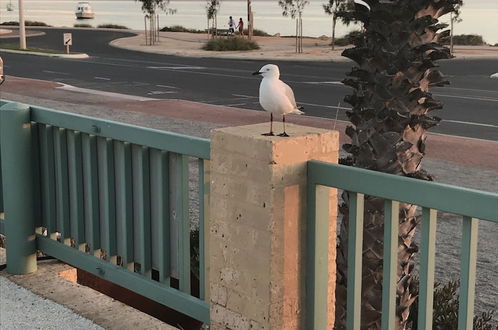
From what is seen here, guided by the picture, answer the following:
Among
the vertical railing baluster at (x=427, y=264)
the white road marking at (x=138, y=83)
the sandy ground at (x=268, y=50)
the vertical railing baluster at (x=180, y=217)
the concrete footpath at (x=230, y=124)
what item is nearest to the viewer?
the vertical railing baluster at (x=427, y=264)

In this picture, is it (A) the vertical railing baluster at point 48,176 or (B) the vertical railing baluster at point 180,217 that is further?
(A) the vertical railing baluster at point 48,176

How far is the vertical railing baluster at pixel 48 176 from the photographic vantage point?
5.33 m

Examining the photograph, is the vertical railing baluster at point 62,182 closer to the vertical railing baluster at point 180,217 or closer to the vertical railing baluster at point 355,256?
the vertical railing baluster at point 180,217

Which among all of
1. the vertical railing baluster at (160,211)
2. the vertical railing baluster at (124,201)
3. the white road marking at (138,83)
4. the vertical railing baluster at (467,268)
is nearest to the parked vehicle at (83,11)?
the white road marking at (138,83)

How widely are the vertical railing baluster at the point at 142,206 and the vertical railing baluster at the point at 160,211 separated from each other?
31mm

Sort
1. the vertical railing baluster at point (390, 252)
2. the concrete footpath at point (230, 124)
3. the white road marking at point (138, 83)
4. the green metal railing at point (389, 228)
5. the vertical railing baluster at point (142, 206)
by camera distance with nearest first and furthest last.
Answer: the green metal railing at point (389, 228) < the vertical railing baluster at point (390, 252) < the vertical railing baluster at point (142, 206) < the concrete footpath at point (230, 124) < the white road marking at point (138, 83)

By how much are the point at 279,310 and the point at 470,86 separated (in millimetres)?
23710

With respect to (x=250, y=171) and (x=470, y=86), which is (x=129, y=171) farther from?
(x=470, y=86)

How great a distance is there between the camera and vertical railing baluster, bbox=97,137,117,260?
4.87 m

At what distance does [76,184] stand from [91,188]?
0.57 ft

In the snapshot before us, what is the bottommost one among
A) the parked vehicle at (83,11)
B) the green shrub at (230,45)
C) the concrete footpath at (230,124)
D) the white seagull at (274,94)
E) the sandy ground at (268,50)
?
the concrete footpath at (230,124)

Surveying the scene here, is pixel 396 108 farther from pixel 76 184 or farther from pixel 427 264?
pixel 76 184

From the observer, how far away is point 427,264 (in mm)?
3385

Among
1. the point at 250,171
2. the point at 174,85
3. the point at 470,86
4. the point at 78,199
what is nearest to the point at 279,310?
the point at 250,171
